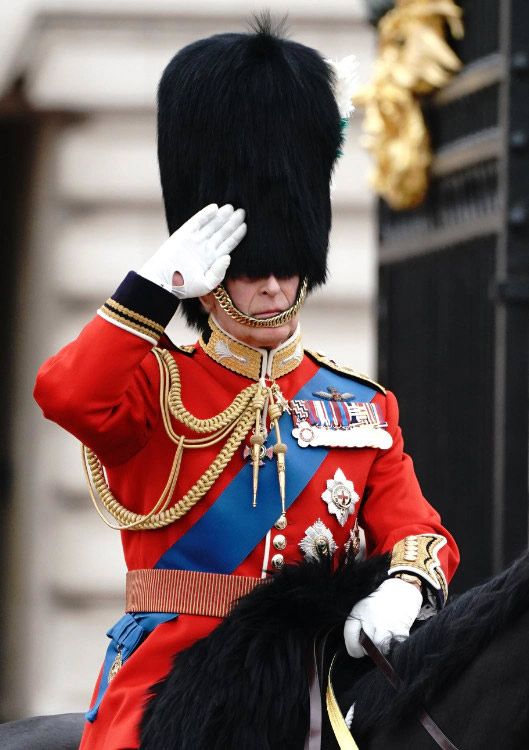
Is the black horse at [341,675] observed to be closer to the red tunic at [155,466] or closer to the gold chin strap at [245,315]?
the red tunic at [155,466]

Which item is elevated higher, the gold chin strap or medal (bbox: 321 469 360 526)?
the gold chin strap

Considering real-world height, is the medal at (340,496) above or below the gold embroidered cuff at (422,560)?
above

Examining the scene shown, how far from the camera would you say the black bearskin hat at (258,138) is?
3094 mm

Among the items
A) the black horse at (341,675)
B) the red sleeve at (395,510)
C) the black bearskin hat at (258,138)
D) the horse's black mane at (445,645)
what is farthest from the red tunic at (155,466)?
the horse's black mane at (445,645)

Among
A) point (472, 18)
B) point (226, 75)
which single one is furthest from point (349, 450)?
point (472, 18)

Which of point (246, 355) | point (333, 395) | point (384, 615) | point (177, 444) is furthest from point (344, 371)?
point (384, 615)

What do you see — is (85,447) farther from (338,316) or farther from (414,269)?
(338,316)

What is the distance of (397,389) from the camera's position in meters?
6.07

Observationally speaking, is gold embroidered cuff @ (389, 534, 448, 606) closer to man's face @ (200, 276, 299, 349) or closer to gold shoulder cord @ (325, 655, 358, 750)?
gold shoulder cord @ (325, 655, 358, 750)

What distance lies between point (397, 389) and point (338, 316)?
1.87m

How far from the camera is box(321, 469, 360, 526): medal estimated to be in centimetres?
299

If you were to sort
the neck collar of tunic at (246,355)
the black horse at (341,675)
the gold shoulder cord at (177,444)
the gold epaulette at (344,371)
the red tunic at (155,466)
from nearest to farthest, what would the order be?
1. the black horse at (341,675)
2. the red tunic at (155,466)
3. the gold shoulder cord at (177,444)
4. the neck collar of tunic at (246,355)
5. the gold epaulette at (344,371)

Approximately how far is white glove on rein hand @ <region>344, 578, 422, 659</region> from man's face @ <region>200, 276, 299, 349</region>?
47 centimetres

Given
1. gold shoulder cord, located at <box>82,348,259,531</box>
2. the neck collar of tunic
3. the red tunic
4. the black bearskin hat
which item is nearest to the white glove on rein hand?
the red tunic
